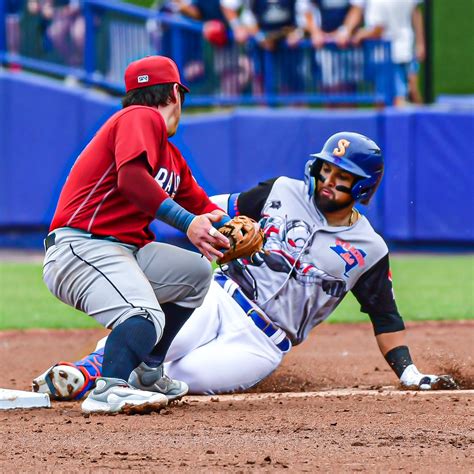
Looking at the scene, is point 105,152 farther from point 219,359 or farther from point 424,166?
point 424,166

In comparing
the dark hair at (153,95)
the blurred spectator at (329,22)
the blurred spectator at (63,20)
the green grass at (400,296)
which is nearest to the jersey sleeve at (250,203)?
the dark hair at (153,95)

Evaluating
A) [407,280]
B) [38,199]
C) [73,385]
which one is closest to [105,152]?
[73,385]

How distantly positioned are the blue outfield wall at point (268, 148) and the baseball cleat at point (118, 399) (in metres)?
7.24

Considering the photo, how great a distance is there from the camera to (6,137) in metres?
12.0

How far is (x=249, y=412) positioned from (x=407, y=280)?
537 cm

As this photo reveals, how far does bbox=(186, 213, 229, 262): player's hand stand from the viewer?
3861 mm

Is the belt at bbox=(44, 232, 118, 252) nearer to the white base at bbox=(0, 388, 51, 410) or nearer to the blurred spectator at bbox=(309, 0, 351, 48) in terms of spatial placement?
the white base at bbox=(0, 388, 51, 410)

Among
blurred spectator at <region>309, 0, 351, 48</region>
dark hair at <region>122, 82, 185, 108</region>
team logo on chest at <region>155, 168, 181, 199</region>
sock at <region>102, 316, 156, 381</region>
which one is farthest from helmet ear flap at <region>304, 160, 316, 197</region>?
blurred spectator at <region>309, 0, 351, 48</region>

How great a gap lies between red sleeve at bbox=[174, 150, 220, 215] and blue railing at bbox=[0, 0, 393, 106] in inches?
259

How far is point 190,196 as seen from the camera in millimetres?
4492

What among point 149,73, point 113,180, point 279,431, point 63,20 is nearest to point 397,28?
point 63,20

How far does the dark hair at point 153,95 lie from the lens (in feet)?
13.8

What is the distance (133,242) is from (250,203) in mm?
Answer: 829

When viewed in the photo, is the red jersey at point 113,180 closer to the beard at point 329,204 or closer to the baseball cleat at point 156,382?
the baseball cleat at point 156,382
